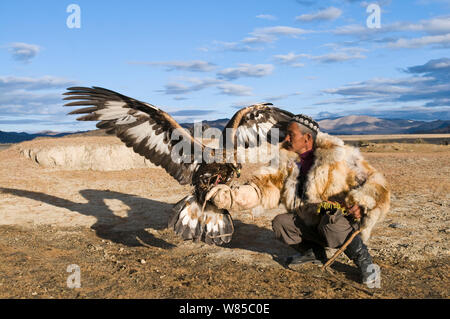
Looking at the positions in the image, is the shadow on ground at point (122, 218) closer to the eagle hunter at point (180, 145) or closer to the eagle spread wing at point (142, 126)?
the eagle hunter at point (180, 145)

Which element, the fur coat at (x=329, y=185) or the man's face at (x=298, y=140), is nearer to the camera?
the fur coat at (x=329, y=185)

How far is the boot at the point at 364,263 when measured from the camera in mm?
3734

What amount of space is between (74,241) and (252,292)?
3.16m

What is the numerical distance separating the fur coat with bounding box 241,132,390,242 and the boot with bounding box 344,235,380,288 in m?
0.11

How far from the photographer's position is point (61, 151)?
12781mm

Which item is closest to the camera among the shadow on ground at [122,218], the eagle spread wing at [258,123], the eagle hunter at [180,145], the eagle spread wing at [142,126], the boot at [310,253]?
the boot at [310,253]

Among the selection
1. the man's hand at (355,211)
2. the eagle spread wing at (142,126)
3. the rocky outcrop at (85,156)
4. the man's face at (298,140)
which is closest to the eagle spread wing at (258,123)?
the eagle spread wing at (142,126)

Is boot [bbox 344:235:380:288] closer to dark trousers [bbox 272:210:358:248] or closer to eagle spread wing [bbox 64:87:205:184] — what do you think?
dark trousers [bbox 272:210:358:248]

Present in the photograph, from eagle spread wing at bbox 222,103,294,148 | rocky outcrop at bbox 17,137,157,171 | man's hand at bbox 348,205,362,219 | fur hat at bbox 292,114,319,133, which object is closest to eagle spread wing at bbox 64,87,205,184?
eagle spread wing at bbox 222,103,294,148

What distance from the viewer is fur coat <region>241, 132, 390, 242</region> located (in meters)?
3.59

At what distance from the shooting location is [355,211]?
3.63 m

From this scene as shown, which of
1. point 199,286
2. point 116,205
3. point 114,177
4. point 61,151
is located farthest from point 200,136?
point 61,151

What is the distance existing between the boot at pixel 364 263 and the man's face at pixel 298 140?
0.99 metres
